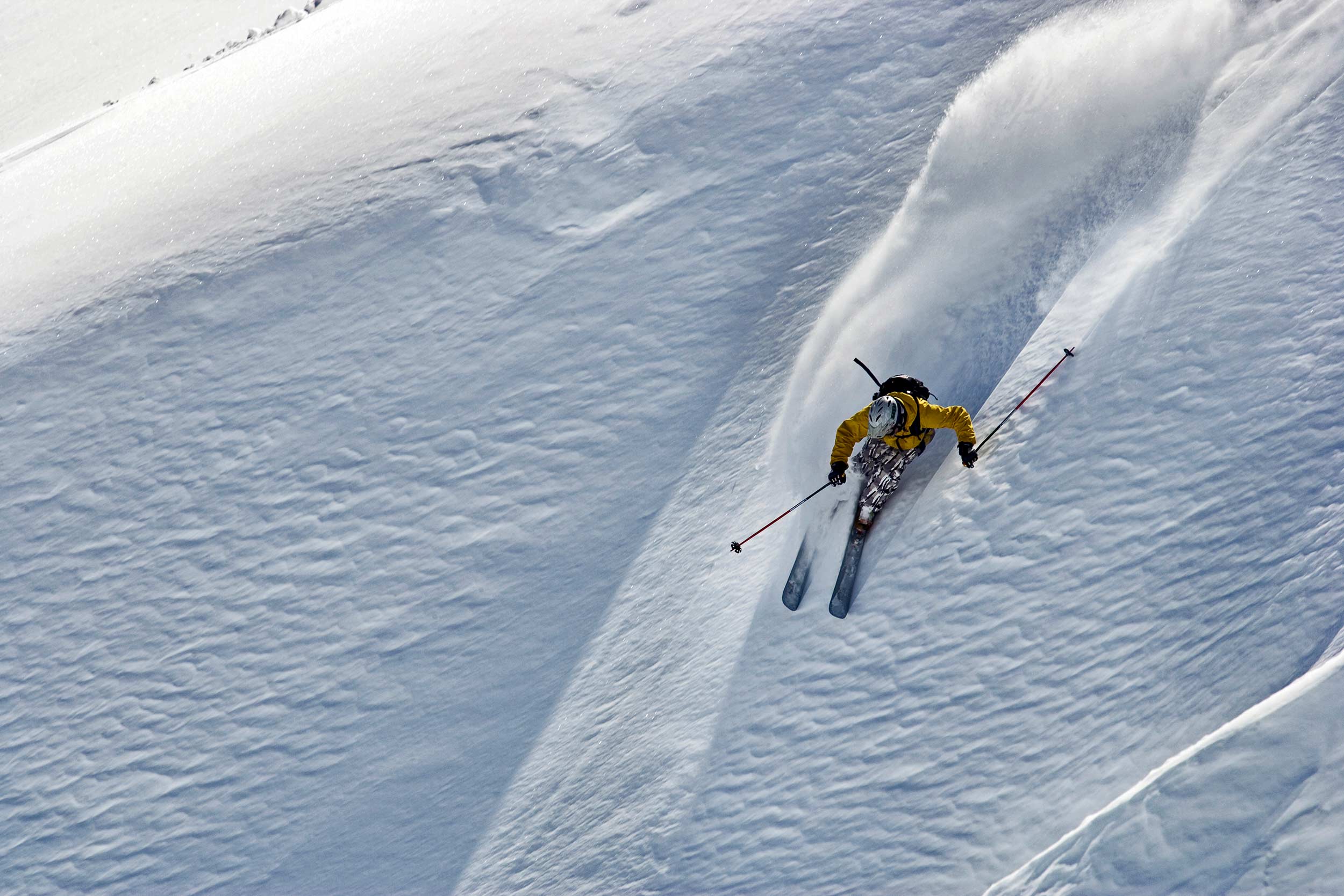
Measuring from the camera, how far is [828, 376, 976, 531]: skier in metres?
7.81

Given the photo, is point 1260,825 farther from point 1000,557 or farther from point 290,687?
point 290,687

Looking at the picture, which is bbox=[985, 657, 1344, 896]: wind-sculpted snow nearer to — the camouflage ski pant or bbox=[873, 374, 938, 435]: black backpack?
the camouflage ski pant

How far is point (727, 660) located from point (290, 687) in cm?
398

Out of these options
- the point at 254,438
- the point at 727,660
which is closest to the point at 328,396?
the point at 254,438

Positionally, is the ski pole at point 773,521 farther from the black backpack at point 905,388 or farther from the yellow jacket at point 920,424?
the black backpack at point 905,388

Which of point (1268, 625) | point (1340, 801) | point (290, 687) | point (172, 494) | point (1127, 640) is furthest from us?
point (172, 494)

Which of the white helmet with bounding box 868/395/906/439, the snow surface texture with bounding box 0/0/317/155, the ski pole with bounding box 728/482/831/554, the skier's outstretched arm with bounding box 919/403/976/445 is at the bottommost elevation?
the ski pole with bounding box 728/482/831/554

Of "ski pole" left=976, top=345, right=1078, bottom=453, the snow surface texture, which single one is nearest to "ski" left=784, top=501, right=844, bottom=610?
"ski pole" left=976, top=345, right=1078, bottom=453

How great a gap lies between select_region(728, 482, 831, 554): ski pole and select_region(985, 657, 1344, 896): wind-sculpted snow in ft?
11.1

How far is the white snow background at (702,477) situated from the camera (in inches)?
263

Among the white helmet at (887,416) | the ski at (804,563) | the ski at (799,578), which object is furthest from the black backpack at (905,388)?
the ski at (799,578)

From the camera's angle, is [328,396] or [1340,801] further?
[328,396]

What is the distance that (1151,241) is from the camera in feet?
28.1

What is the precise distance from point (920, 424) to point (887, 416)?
0.30 metres
